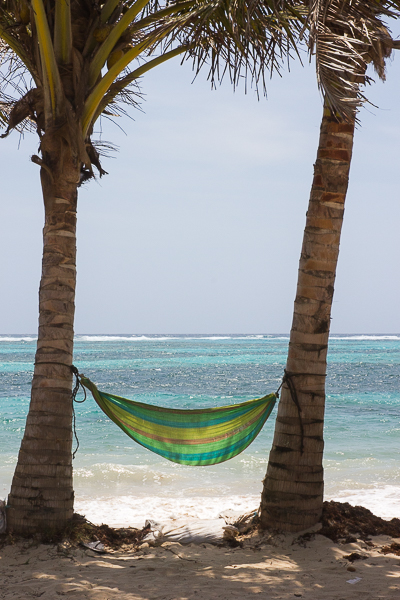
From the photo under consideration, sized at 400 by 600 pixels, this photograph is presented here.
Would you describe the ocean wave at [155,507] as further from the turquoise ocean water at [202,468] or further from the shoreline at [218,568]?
the shoreline at [218,568]

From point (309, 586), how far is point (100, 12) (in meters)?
3.57

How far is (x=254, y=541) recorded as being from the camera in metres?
3.26

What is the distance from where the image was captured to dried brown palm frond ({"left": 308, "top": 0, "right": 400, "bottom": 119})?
306 cm

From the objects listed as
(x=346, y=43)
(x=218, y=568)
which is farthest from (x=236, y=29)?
(x=218, y=568)

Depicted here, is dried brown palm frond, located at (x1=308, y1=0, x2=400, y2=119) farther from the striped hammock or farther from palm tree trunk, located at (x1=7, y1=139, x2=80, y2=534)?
the striped hammock

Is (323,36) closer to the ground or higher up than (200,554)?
higher up

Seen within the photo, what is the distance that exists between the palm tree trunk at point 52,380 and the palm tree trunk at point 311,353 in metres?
1.28

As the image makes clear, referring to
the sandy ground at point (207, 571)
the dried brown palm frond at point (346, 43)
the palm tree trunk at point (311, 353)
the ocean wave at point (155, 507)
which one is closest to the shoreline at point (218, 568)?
the sandy ground at point (207, 571)

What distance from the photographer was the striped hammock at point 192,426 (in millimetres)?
3492

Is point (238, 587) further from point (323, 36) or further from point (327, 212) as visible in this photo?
point (323, 36)

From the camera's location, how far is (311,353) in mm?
3379

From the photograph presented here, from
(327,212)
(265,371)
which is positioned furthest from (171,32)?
(265,371)

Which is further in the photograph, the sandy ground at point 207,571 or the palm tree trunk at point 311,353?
the palm tree trunk at point 311,353

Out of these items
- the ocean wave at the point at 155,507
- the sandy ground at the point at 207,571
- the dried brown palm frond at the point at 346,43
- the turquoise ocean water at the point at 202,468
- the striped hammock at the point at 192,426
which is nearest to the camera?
the sandy ground at the point at 207,571
